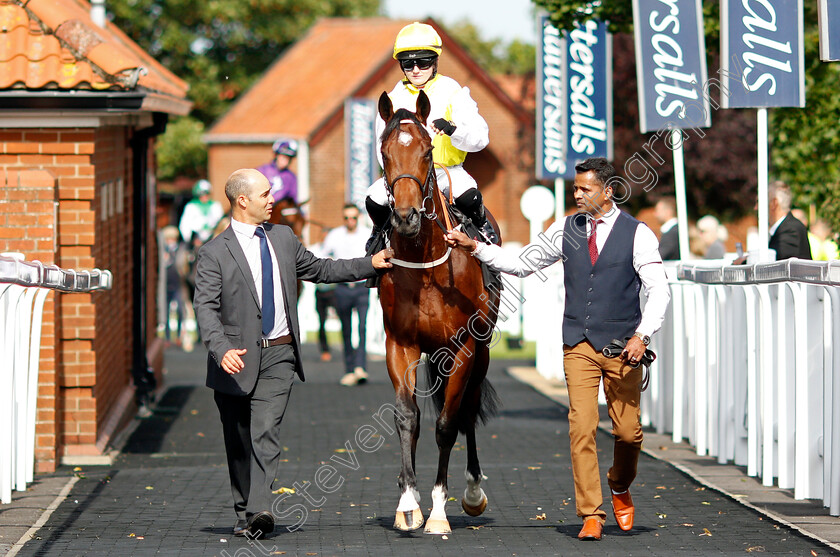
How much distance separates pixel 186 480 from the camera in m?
9.98

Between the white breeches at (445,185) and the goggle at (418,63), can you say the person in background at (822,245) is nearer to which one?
the white breeches at (445,185)

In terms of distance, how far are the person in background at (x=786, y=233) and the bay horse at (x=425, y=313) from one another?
12.3ft

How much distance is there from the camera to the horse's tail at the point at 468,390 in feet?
27.7

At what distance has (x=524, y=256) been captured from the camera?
807cm

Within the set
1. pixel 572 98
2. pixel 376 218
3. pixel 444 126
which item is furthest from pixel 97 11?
pixel 444 126

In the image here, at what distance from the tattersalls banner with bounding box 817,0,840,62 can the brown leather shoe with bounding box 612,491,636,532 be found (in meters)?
3.71

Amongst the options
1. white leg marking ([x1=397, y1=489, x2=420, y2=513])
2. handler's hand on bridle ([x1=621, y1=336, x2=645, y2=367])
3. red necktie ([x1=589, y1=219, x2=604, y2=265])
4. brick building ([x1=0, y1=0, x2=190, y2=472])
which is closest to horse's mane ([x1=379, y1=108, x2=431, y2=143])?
red necktie ([x1=589, y1=219, x2=604, y2=265])

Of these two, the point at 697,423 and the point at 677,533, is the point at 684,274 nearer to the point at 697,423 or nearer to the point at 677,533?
the point at 697,423

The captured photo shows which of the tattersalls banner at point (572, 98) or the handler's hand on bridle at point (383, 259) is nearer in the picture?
the handler's hand on bridle at point (383, 259)

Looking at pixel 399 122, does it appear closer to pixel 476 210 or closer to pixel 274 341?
pixel 476 210

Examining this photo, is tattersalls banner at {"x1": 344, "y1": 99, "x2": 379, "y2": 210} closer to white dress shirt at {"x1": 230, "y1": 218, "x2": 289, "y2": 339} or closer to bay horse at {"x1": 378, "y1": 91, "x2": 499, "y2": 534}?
bay horse at {"x1": 378, "y1": 91, "x2": 499, "y2": 534}

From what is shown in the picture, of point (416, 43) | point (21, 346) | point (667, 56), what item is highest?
point (667, 56)

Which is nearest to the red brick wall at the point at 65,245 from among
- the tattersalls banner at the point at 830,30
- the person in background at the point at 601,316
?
the person in background at the point at 601,316

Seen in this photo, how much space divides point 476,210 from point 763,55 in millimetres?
3759
